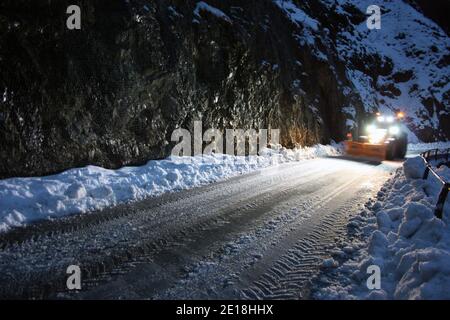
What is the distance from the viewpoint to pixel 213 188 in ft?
30.7

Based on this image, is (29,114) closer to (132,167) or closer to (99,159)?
(99,159)

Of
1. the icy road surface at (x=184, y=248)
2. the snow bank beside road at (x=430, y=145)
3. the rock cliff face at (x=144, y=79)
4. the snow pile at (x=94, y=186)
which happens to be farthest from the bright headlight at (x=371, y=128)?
the snow bank beside road at (x=430, y=145)

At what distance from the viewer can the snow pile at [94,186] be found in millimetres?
6273

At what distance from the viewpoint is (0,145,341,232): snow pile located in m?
6.27

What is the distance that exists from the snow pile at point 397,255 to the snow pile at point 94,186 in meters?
4.86

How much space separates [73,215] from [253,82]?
44.0 ft

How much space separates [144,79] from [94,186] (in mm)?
5205

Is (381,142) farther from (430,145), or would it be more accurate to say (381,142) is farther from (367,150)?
(430,145)

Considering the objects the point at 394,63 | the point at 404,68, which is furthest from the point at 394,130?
the point at 404,68

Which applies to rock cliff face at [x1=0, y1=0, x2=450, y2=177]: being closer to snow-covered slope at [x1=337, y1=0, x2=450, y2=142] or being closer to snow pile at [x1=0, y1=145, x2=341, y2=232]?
snow pile at [x1=0, y1=145, x2=341, y2=232]

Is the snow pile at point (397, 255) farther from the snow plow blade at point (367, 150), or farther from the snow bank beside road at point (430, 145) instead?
the snow bank beside road at point (430, 145)

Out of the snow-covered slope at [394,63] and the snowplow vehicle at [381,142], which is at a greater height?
the snow-covered slope at [394,63]

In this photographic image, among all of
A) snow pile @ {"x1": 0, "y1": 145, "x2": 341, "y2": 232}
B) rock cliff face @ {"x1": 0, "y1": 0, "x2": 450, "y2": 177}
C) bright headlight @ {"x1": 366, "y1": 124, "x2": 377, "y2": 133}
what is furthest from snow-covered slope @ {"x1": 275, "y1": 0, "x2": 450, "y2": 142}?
snow pile @ {"x1": 0, "y1": 145, "x2": 341, "y2": 232}
